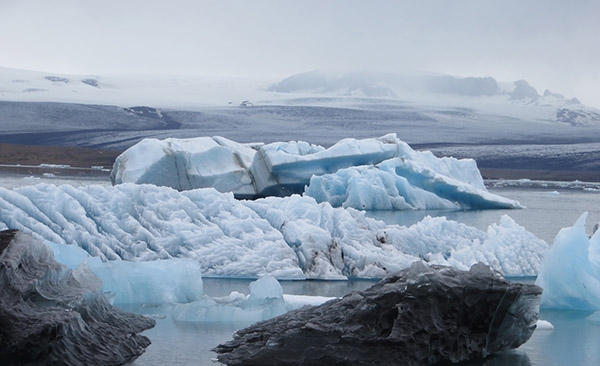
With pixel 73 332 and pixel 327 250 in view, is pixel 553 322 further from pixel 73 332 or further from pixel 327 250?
pixel 73 332

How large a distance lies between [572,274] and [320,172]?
482 inches

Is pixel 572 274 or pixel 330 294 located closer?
pixel 572 274

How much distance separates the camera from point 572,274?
278 inches

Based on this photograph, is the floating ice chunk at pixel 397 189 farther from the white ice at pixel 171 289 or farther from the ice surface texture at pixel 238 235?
the white ice at pixel 171 289

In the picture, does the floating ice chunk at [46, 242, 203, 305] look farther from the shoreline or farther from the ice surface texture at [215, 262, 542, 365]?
the shoreline

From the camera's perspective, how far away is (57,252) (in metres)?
6.50

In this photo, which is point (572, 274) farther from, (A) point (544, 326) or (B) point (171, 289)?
(B) point (171, 289)

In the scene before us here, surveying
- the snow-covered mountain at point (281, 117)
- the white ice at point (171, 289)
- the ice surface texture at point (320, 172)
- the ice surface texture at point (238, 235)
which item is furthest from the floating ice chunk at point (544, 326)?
the snow-covered mountain at point (281, 117)

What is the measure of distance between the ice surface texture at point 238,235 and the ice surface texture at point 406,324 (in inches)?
130

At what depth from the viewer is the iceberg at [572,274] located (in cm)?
702

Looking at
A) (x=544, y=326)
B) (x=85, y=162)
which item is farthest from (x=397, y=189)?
(x=85, y=162)

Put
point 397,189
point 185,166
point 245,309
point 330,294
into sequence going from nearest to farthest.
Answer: point 245,309 → point 330,294 → point 185,166 → point 397,189

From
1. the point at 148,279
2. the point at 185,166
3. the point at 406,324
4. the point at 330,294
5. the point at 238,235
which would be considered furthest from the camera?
the point at 185,166

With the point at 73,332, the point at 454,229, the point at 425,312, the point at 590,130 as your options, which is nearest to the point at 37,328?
the point at 73,332
